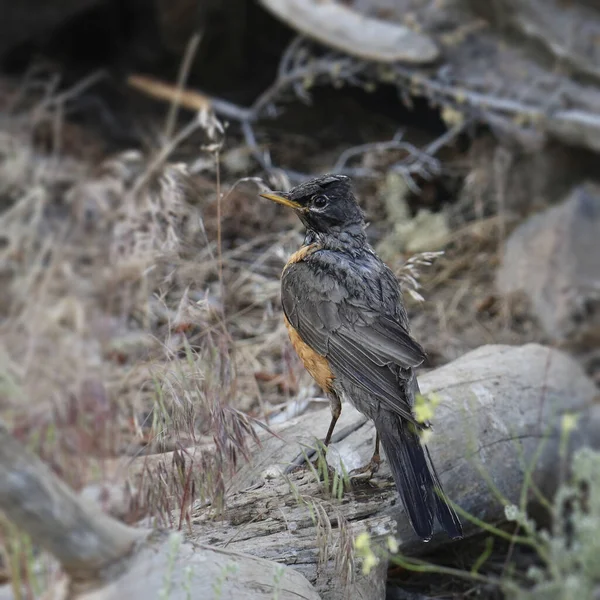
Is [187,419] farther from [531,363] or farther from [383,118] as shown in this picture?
[383,118]

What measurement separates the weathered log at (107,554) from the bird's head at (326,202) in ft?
6.34

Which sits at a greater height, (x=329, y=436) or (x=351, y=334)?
(x=351, y=334)

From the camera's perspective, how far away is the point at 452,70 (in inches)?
273

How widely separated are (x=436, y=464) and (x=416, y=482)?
20.5 inches

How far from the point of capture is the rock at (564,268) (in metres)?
6.33

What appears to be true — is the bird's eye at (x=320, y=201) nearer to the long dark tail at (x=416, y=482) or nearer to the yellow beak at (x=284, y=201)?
the yellow beak at (x=284, y=201)

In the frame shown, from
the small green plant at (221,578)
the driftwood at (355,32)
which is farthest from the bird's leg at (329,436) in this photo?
the driftwood at (355,32)

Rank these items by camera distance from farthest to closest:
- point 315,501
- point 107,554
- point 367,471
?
point 367,471
point 315,501
point 107,554

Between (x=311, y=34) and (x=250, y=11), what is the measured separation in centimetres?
164

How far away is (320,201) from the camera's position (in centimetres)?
448

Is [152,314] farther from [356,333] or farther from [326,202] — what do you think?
[356,333]

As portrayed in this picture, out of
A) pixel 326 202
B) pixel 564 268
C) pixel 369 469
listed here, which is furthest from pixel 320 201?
pixel 564 268

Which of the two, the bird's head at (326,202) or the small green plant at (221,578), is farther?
the bird's head at (326,202)

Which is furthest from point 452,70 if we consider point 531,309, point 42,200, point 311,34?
point 42,200
